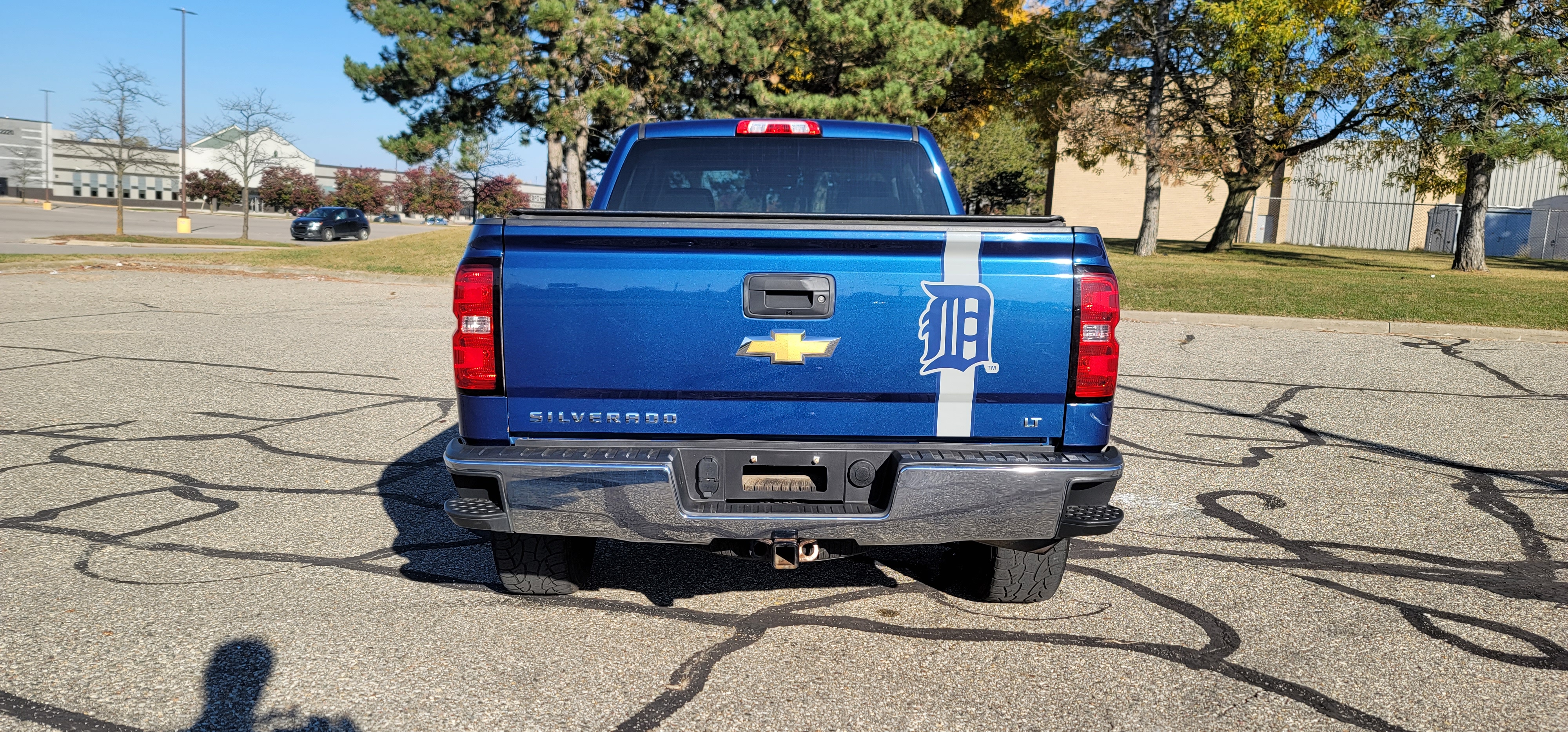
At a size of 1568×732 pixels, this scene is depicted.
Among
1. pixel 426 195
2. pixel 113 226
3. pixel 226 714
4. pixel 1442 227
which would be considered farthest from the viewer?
pixel 426 195

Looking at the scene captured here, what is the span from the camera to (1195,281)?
19625mm

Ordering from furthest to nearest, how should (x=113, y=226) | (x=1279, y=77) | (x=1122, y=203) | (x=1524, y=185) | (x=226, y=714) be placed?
1. (x=1122, y=203)
2. (x=1524, y=185)
3. (x=113, y=226)
4. (x=1279, y=77)
5. (x=226, y=714)

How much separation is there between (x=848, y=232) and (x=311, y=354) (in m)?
8.51

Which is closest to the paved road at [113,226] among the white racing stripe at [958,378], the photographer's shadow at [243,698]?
the photographer's shadow at [243,698]

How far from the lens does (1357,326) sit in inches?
561

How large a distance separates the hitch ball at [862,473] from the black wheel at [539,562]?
1.13 metres

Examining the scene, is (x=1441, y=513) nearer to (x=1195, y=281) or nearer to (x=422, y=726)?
(x=422, y=726)

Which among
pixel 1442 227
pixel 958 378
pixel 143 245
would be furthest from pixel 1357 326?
pixel 1442 227

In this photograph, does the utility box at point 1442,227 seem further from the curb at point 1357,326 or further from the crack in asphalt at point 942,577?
the crack in asphalt at point 942,577

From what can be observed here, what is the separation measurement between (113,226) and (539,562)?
49570 millimetres

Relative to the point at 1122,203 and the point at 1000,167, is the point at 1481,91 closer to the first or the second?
the point at 1122,203

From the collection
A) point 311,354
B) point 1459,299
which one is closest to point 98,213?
point 311,354

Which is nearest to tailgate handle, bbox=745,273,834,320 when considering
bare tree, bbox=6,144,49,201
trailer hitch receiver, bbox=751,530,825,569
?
trailer hitch receiver, bbox=751,530,825,569

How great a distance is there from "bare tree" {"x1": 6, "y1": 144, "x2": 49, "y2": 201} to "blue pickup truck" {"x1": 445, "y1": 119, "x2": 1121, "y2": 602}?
104628 mm
